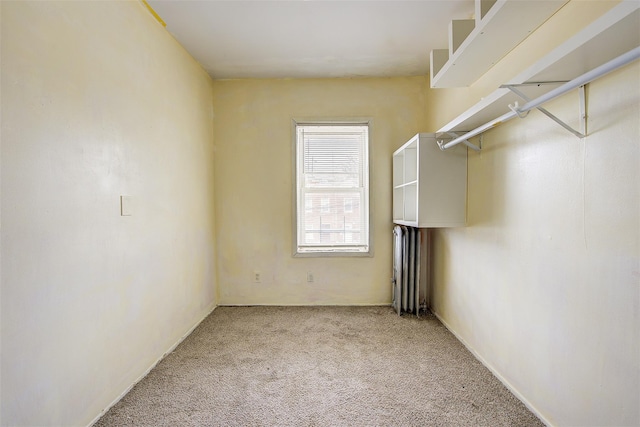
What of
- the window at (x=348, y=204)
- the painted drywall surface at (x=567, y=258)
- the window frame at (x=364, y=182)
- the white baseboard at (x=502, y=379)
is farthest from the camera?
the window at (x=348, y=204)

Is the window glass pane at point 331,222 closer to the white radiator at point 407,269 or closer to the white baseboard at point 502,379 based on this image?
the white radiator at point 407,269

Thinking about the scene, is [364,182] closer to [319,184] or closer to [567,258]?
[319,184]

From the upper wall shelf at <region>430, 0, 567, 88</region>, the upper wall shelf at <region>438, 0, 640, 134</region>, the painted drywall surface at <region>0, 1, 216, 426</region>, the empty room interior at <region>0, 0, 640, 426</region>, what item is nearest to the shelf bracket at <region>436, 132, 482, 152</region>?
the empty room interior at <region>0, 0, 640, 426</region>

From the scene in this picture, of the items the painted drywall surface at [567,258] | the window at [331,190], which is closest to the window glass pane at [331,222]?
the window at [331,190]

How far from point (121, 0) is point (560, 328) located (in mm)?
2928

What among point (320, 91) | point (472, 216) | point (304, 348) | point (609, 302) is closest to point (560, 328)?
point (609, 302)

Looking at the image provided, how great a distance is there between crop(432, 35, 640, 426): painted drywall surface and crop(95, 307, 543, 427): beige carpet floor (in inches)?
11.6

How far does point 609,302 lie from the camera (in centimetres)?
120

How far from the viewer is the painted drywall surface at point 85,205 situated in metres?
1.21

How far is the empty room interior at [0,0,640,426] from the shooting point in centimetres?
120

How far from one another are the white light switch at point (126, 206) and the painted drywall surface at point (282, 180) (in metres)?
1.44

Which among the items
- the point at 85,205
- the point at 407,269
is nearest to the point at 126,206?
the point at 85,205

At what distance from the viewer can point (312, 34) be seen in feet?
7.91

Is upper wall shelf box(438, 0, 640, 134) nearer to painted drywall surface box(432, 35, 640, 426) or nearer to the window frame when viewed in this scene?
painted drywall surface box(432, 35, 640, 426)
